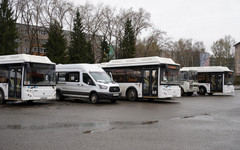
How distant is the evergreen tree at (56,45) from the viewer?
45.5 metres

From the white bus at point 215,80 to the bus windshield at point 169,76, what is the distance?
11.2 m

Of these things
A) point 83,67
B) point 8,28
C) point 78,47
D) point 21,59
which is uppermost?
point 8,28

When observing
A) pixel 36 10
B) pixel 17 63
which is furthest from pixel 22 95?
pixel 36 10

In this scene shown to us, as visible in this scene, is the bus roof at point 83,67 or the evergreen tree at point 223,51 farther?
the evergreen tree at point 223,51

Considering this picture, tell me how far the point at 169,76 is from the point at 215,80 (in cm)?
1202

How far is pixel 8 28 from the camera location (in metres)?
42.7

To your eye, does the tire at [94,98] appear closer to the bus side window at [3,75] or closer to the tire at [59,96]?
the tire at [59,96]

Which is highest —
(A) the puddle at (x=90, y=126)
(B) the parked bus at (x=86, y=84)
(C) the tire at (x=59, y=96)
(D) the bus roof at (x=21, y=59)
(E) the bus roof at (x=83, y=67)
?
(D) the bus roof at (x=21, y=59)

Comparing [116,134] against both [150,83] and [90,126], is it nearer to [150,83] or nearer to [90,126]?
[90,126]

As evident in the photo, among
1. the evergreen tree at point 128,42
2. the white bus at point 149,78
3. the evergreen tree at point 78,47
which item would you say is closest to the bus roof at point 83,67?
the white bus at point 149,78

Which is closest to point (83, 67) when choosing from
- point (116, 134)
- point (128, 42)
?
point (116, 134)

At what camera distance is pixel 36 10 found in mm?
43562

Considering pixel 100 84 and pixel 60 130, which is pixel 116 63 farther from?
pixel 60 130

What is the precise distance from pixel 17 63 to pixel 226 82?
2176cm
